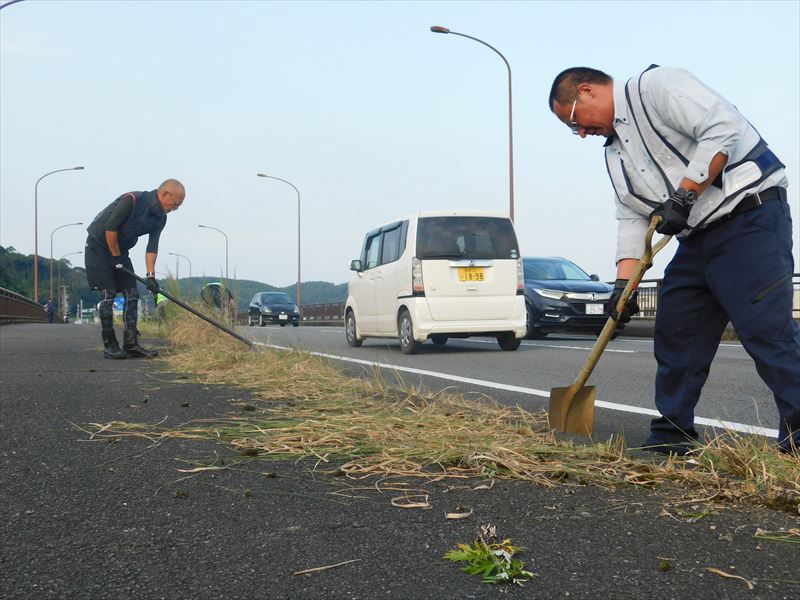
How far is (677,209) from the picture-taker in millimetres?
3186

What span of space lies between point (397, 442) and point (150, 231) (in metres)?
5.71

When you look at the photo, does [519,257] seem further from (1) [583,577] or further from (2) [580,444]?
(1) [583,577]

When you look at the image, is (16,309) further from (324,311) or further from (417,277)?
(417,277)

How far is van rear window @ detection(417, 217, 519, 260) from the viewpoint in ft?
34.7

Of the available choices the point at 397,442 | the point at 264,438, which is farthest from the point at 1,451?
the point at 397,442

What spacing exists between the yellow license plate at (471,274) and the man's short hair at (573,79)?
7034 millimetres

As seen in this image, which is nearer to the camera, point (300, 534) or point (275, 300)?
point (300, 534)

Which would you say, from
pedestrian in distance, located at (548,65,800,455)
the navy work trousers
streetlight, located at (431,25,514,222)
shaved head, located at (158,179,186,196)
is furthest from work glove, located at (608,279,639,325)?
streetlight, located at (431,25,514,222)

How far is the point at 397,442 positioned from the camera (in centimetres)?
348

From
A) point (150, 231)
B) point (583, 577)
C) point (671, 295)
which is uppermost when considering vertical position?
point (150, 231)

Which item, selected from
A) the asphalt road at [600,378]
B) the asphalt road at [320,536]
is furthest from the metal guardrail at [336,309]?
the asphalt road at [320,536]

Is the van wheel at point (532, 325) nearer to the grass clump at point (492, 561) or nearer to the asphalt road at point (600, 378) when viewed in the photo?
the asphalt road at point (600, 378)

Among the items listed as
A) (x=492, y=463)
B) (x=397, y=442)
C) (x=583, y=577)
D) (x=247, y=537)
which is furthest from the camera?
(x=397, y=442)

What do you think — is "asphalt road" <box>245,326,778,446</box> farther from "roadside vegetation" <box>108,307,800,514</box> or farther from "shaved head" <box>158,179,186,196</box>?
"shaved head" <box>158,179,186,196</box>
